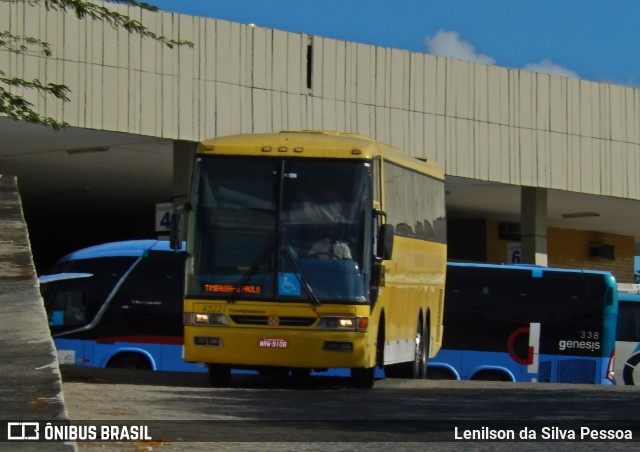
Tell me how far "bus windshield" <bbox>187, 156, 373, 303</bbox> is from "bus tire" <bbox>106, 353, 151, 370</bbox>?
1083 centimetres

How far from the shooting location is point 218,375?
1966 cm

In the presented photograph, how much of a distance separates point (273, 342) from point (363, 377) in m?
1.55

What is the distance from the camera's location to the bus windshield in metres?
18.5

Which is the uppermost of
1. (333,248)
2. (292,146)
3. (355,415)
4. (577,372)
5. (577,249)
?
(292,146)

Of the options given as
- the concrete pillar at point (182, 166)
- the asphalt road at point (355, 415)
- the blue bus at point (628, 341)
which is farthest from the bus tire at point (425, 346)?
the blue bus at point (628, 341)

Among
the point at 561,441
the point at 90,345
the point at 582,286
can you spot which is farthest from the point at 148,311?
the point at 561,441

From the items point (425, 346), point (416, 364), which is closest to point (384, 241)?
point (416, 364)

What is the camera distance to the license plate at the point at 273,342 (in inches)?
724

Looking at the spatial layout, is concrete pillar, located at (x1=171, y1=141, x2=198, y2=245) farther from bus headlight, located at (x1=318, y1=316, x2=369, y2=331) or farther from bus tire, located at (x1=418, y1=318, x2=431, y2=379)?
bus headlight, located at (x1=318, y1=316, x2=369, y2=331)

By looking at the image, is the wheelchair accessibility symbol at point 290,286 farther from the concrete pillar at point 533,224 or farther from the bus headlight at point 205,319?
the concrete pillar at point 533,224

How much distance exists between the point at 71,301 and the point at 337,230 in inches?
484

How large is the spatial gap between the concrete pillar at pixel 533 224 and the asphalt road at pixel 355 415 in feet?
62.4

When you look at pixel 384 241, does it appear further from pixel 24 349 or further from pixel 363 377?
pixel 24 349

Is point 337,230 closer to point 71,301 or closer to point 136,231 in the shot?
point 71,301
